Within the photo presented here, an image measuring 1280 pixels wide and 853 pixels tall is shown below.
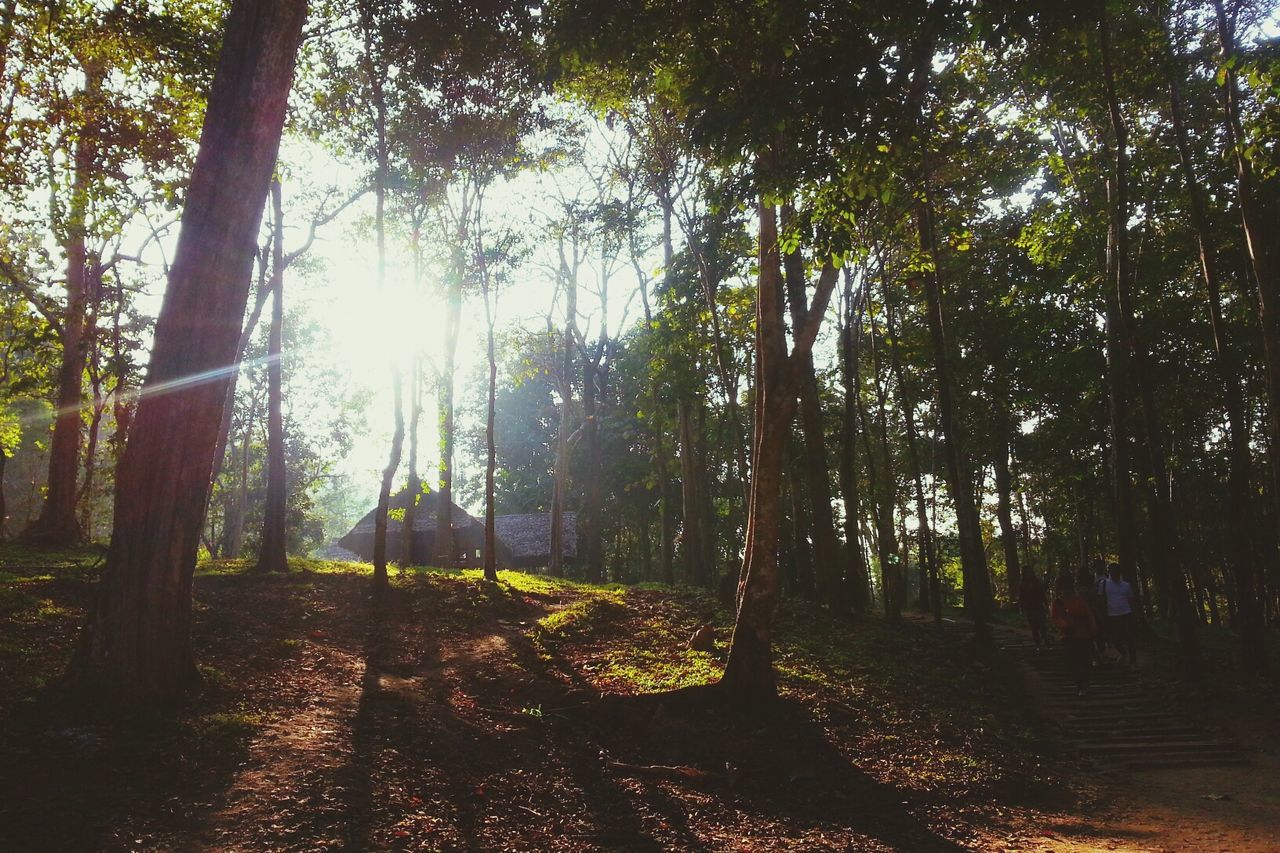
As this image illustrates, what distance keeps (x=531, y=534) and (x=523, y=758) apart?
3151 cm

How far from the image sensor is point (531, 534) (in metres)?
38.2

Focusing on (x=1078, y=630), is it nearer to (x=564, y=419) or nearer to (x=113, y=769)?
(x=113, y=769)

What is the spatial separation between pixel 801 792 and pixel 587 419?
76.9 ft

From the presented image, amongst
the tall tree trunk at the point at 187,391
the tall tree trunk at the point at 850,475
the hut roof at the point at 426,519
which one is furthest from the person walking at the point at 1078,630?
the hut roof at the point at 426,519

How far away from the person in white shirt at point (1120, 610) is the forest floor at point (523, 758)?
2770 mm

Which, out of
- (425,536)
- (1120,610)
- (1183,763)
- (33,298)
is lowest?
(1183,763)

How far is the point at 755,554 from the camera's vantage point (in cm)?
905

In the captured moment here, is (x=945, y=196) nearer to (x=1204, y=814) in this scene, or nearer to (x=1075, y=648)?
(x=1075, y=648)

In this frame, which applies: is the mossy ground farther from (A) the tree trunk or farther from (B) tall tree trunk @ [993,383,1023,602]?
(B) tall tree trunk @ [993,383,1023,602]

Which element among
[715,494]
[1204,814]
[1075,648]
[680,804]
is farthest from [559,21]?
[715,494]

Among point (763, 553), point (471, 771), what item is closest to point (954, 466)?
point (763, 553)

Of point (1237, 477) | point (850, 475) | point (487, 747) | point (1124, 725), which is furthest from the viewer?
point (850, 475)

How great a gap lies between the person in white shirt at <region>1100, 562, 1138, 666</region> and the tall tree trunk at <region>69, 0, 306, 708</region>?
13.6 m

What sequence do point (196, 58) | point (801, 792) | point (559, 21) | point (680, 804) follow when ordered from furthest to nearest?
point (196, 58) < point (559, 21) < point (801, 792) < point (680, 804)
